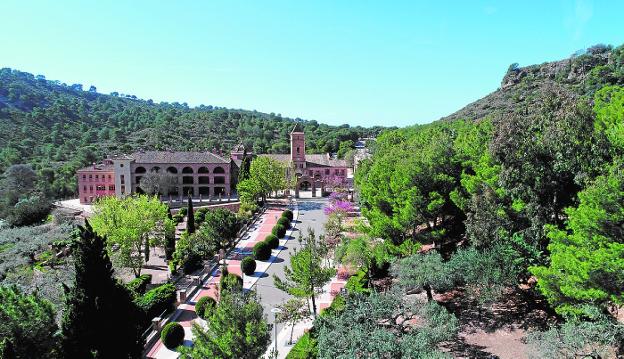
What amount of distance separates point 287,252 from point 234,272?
660 cm

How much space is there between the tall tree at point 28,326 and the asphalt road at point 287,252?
316 inches

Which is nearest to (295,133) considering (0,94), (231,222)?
(231,222)

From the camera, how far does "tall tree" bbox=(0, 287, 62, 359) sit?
1438 centimetres

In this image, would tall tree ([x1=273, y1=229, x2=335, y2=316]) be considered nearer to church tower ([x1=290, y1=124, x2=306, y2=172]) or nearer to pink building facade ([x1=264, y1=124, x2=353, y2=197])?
pink building facade ([x1=264, y1=124, x2=353, y2=197])

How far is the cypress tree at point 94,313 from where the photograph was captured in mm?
14836

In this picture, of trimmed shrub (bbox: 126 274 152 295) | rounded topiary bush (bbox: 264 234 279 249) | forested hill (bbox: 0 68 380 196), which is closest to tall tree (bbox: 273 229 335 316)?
trimmed shrub (bbox: 126 274 152 295)

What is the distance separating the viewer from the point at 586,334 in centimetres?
1286

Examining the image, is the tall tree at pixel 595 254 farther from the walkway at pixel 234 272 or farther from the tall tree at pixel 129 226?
the tall tree at pixel 129 226

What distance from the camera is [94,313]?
49.5 ft

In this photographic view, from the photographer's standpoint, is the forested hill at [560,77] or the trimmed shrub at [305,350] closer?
the trimmed shrub at [305,350]

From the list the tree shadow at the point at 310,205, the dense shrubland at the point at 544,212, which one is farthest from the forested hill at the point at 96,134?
the dense shrubland at the point at 544,212

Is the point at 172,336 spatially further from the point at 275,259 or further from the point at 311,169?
the point at 311,169

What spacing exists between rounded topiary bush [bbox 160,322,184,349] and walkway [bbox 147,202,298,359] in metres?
0.34

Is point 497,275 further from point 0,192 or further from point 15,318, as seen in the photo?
point 0,192
